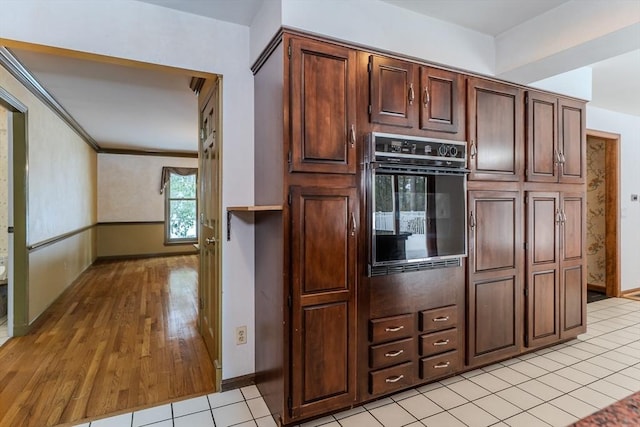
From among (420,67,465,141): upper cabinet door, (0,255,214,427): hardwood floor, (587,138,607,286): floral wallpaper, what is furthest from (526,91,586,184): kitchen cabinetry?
(0,255,214,427): hardwood floor

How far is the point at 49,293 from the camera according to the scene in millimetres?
4066

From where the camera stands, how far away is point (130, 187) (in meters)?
7.65

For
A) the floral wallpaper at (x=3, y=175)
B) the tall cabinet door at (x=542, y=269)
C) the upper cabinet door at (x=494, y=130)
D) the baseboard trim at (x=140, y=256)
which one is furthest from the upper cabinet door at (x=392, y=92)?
the baseboard trim at (x=140, y=256)

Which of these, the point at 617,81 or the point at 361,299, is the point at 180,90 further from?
the point at 617,81

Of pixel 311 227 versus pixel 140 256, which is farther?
pixel 140 256

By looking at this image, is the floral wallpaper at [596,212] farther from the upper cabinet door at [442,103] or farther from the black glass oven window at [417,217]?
the black glass oven window at [417,217]

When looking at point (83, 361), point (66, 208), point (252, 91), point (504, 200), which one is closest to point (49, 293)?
point (66, 208)

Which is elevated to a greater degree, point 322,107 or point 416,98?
point 416,98

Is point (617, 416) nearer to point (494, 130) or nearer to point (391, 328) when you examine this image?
point (391, 328)

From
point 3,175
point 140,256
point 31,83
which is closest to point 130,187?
point 140,256

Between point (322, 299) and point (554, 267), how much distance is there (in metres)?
2.19

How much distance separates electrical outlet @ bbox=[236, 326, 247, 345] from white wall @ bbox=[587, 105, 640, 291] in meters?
5.24

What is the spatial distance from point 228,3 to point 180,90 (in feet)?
5.93

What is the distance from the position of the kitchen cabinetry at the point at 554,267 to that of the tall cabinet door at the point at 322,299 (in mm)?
1674
